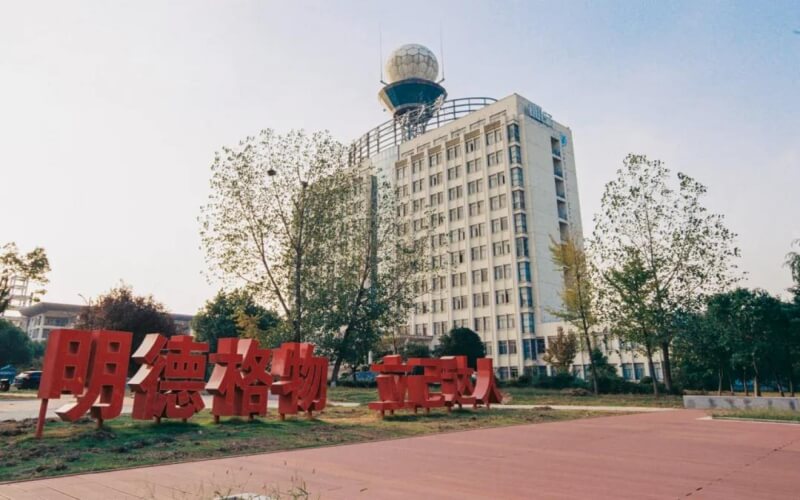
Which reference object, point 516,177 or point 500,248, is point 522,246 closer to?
point 500,248

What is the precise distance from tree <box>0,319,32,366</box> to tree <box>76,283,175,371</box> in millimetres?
31320

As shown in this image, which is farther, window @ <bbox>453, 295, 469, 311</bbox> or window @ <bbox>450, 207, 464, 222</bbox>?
window @ <bbox>450, 207, 464, 222</bbox>

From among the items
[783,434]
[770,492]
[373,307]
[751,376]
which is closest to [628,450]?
[770,492]

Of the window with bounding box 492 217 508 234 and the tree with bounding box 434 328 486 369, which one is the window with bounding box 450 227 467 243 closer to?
the window with bounding box 492 217 508 234

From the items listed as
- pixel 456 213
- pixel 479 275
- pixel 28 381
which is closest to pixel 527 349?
pixel 479 275

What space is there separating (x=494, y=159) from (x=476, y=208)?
7339 millimetres

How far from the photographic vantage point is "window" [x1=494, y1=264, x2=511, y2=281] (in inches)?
2650

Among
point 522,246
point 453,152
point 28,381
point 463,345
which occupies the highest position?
point 453,152

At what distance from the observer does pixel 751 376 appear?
3288 centimetres

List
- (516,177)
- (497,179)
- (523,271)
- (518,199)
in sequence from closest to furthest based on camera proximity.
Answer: (523,271) → (518,199) → (516,177) → (497,179)

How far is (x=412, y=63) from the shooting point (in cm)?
8406

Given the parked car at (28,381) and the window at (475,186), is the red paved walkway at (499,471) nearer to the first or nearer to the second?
the parked car at (28,381)

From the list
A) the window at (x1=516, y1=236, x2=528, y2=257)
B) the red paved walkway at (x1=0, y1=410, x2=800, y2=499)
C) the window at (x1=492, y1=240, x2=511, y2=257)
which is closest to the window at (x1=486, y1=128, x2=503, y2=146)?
the window at (x1=492, y1=240, x2=511, y2=257)

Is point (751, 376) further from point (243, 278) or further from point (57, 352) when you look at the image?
point (57, 352)
